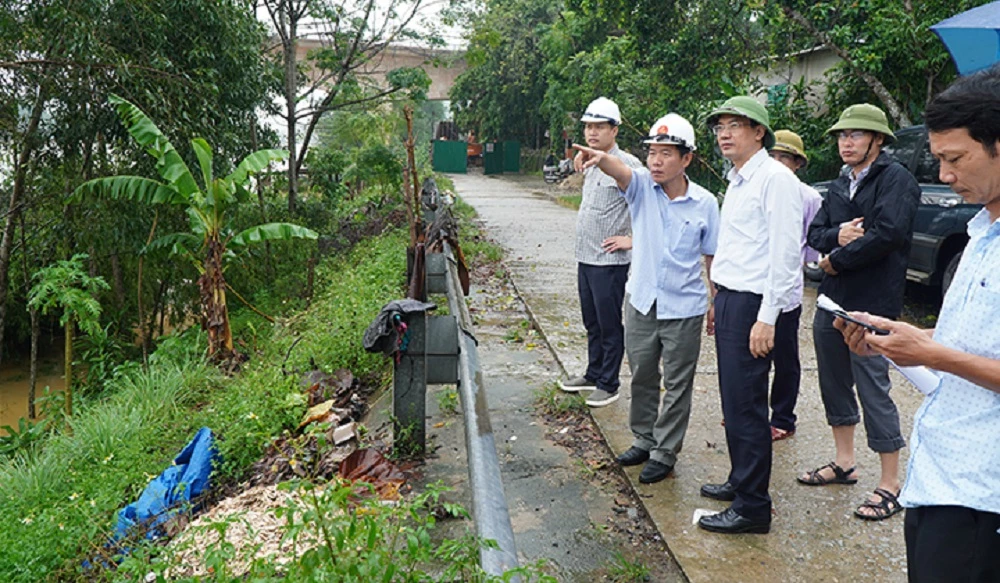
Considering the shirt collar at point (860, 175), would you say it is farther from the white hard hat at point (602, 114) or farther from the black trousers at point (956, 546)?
the black trousers at point (956, 546)

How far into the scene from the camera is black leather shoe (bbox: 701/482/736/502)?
3.89 metres

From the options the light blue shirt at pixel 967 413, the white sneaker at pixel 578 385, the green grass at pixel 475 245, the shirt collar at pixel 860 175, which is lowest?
the white sneaker at pixel 578 385

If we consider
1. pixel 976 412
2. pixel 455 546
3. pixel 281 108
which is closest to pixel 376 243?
pixel 281 108

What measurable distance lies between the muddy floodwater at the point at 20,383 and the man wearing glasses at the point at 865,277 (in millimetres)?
10831

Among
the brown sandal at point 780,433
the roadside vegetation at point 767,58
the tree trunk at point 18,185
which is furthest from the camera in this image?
the roadside vegetation at point 767,58

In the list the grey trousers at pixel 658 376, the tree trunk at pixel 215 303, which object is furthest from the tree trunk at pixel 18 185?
the grey trousers at pixel 658 376

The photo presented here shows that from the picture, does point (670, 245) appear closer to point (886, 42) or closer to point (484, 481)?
point (484, 481)

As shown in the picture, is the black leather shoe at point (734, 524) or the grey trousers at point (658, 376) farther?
the grey trousers at point (658, 376)

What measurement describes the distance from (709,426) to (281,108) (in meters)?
10.5

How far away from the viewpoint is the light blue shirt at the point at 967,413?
1840 mm

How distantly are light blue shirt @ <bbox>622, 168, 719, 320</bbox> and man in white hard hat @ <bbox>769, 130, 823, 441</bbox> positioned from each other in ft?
1.71

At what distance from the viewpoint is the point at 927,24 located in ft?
31.5

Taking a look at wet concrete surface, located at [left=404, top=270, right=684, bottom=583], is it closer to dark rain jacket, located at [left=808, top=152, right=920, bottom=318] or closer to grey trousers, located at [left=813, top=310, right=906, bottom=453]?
grey trousers, located at [left=813, top=310, right=906, bottom=453]

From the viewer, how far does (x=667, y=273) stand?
161 inches
